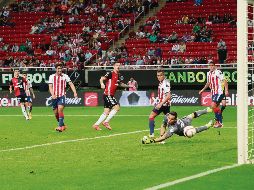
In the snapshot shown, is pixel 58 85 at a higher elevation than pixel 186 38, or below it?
below

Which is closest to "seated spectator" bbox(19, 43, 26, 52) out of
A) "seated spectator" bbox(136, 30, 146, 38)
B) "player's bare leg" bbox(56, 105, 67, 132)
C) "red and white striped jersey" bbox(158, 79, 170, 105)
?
"seated spectator" bbox(136, 30, 146, 38)

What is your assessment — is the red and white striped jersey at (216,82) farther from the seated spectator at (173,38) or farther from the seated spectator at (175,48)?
the seated spectator at (173,38)

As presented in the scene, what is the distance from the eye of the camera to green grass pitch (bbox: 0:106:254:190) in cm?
1286

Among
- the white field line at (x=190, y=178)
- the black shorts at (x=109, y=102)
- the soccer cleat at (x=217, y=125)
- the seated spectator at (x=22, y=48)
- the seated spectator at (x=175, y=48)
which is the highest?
the seated spectator at (x=22, y=48)

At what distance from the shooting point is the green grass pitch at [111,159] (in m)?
12.9

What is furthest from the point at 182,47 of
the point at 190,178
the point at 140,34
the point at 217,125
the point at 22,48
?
the point at 190,178

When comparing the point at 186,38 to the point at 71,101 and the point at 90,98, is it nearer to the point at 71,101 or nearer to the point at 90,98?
the point at 90,98

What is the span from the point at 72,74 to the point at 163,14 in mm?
9329

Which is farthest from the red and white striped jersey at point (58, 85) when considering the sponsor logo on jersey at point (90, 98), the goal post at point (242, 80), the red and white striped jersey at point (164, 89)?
the sponsor logo on jersey at point (90, 98)

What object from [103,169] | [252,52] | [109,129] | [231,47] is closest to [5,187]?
[103,169]

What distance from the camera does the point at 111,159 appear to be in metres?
16.5

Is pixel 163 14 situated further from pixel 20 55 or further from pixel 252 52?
pixel 252 52

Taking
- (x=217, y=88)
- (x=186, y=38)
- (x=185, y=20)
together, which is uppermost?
(x=185, y=20)

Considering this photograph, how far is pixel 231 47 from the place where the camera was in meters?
46.9
